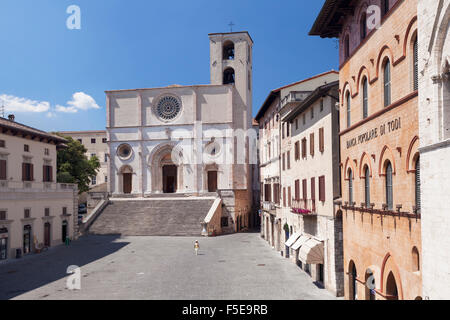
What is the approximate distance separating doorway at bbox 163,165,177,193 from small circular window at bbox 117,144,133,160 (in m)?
5.37

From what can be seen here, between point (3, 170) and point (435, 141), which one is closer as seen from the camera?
point (435, 141)

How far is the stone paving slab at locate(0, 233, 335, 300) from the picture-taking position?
20.5 metres

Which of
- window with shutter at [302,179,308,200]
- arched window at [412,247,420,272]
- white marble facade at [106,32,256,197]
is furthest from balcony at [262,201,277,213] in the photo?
arched window at [412,247,420,272]

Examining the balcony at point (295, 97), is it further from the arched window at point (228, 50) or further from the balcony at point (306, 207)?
the arched window at point (228, 50)

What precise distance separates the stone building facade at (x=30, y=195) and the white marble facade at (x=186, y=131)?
60.4 feet

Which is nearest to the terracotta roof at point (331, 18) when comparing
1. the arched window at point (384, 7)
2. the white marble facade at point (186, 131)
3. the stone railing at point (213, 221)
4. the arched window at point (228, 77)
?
the arched window at point (384, 7)

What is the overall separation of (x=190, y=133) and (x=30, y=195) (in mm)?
27811

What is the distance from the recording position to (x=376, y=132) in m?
14.4

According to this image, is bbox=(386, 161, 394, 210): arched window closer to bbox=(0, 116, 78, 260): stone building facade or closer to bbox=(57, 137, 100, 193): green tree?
bbox=(0, 116, 78, 260): stone building facade

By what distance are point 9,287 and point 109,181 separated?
125 feet

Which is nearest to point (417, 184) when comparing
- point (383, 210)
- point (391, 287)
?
point (383, 210)

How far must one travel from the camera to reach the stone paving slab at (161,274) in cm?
2053

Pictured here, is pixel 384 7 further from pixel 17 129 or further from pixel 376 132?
pixel 17 129

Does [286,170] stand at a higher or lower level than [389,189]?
higher
